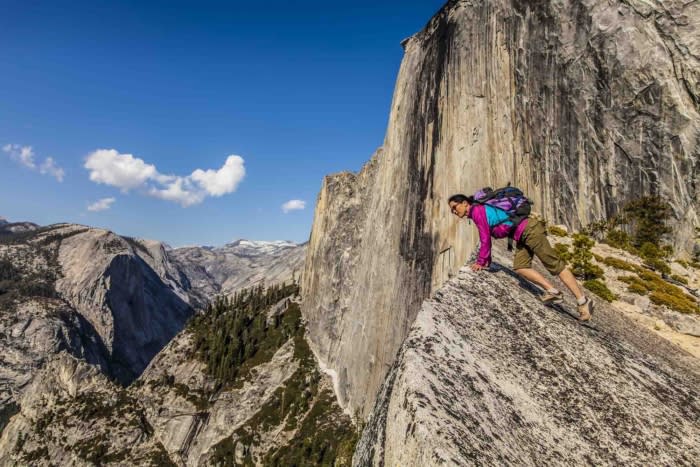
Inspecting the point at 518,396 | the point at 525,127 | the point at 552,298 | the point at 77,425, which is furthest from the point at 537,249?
the point at 77,425

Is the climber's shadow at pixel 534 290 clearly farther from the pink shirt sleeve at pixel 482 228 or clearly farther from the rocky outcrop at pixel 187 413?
the rocky outcrop at pixel 187 413

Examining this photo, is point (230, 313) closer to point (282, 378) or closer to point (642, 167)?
point (282, 378)

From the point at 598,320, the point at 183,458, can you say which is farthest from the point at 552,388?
the point at 183,458

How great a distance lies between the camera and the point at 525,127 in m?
39.1

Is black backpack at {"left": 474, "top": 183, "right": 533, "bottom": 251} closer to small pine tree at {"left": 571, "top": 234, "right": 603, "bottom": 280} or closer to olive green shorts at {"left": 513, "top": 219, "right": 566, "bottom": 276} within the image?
olive green shorts at {"left": 513, "top": 219, "right": 566, "bottom": 276}

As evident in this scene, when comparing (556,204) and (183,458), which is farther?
(183,458)

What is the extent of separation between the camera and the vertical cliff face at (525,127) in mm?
28578

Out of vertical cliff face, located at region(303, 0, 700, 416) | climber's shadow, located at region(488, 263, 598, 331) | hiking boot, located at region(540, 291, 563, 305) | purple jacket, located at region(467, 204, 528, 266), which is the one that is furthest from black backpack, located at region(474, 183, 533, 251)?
vertical cliff face, located at region(303, 0, 700, 416)

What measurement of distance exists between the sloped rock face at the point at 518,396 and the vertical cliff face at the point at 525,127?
2659cm

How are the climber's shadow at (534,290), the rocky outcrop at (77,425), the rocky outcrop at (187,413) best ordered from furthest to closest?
1. the rocky outcrop at (77,425)
2. the rocky outcrop at (187,413)
3. the climber's shadow at (534,290)

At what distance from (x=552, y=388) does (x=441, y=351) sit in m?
1.97

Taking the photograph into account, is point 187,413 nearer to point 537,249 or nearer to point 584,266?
point 584,266

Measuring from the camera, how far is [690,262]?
25828mm

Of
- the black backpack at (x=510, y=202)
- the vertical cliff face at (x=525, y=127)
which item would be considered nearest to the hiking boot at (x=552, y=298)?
the black backpack at (x=510, y=202)
